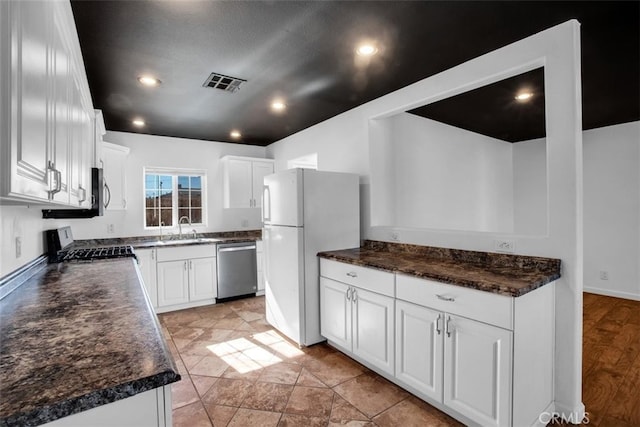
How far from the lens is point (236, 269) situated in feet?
14.6

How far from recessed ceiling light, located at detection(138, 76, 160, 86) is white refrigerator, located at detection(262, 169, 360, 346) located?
1.32 metres

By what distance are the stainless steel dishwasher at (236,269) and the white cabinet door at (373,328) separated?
2.30 meters

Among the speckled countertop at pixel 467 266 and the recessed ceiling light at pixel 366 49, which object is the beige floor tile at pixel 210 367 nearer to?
the speckled countertop at pixel 467 266

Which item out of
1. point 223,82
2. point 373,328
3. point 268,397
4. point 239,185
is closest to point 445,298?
point 373,328

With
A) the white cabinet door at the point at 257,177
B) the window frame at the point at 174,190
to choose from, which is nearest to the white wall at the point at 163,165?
the window frame at the point at 174,190

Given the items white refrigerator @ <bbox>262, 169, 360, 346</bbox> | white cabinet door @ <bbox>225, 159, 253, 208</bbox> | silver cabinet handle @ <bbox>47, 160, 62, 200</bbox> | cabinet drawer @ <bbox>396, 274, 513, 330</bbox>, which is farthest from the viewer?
white cabinet door @ <bbox>225, 159, 253, 208</bbox>

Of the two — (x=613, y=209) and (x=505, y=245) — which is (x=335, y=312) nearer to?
(x=505, y=245)

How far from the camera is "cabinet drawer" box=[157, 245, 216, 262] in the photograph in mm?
4008

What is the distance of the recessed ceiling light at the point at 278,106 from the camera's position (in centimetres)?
329

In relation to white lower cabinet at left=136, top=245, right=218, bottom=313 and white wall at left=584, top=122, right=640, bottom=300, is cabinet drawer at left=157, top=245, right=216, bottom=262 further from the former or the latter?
white wall at left=584, top=122, right=640, bottom=300

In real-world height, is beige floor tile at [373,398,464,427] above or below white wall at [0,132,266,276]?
below

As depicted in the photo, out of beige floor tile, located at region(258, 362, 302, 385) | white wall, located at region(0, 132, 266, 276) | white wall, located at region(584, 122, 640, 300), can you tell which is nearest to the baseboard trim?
white wall, located at region(584, 122, 640, 300)

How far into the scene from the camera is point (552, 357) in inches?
76.7

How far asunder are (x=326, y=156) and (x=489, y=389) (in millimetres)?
2904
